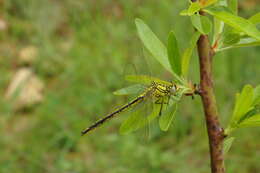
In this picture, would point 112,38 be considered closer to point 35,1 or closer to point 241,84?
point 35,1

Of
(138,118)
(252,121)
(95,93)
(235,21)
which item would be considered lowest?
(252,121)

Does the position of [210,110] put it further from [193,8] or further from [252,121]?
[193,8]

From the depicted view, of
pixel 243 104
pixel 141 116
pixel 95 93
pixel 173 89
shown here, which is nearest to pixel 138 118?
pixel 141 116

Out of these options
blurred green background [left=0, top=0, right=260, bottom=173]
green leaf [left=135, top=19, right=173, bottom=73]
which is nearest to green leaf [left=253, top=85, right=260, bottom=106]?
green leaf [left=135, top=19, right=173, bottom=73]

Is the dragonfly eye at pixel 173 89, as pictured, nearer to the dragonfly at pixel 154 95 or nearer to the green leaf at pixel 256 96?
the dragonfly at pixel 154 95

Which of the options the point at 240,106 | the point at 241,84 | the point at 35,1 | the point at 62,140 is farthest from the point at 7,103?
the point at 240,106

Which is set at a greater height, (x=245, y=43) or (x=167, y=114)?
(x=245, y=43)

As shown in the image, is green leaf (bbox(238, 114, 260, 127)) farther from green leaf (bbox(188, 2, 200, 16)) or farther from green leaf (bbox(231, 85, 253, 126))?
green leaf (bbox(188, 2, 200, 16))
